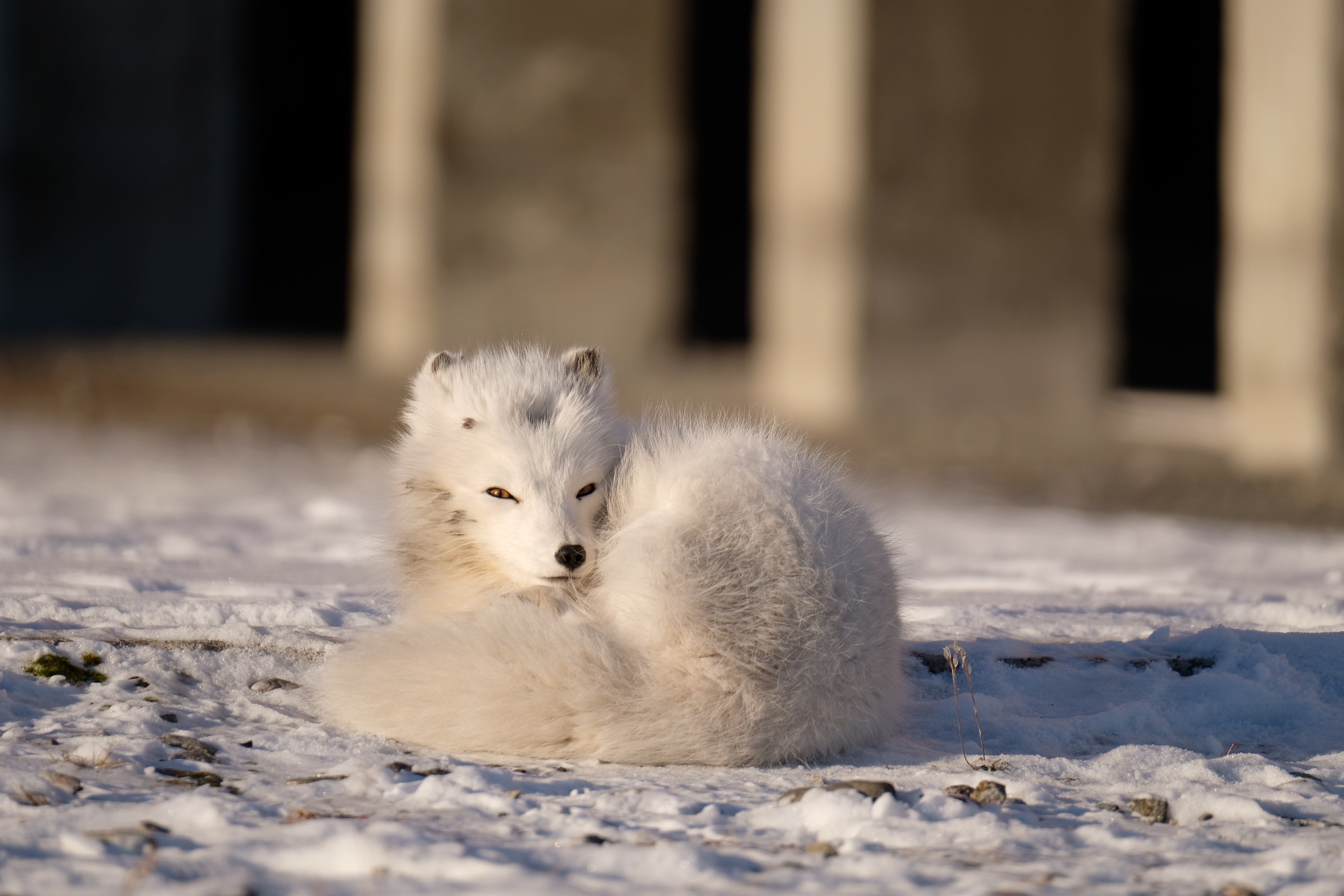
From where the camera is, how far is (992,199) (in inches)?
342

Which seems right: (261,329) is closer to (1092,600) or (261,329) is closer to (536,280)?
(536,280)

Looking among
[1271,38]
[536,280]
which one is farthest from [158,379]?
[1271,38]

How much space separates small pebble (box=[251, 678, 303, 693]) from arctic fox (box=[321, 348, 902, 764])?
0.26m

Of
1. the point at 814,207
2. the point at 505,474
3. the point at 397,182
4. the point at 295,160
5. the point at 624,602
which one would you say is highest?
the point at 295,160

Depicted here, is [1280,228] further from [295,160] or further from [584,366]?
[295,160]

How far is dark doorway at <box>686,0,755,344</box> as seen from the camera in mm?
12781

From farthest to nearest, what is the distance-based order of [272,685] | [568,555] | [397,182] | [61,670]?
[397,182] < [272,685] < [61,670] < [568,555]

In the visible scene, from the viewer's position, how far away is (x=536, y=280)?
10.7 meters

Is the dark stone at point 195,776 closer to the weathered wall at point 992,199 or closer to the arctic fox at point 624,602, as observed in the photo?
the arctic fox at point 624,602

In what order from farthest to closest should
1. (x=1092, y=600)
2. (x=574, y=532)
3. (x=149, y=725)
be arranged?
(x=1092, y=600) < (x=574, y=532) < (x=149, y=725)

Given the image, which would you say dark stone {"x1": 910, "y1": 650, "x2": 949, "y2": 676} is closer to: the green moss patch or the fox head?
the fox head

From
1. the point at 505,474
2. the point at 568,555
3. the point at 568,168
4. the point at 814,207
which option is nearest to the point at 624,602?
the point at 568,555

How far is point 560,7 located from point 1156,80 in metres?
6.38

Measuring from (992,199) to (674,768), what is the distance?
663 centimetres
